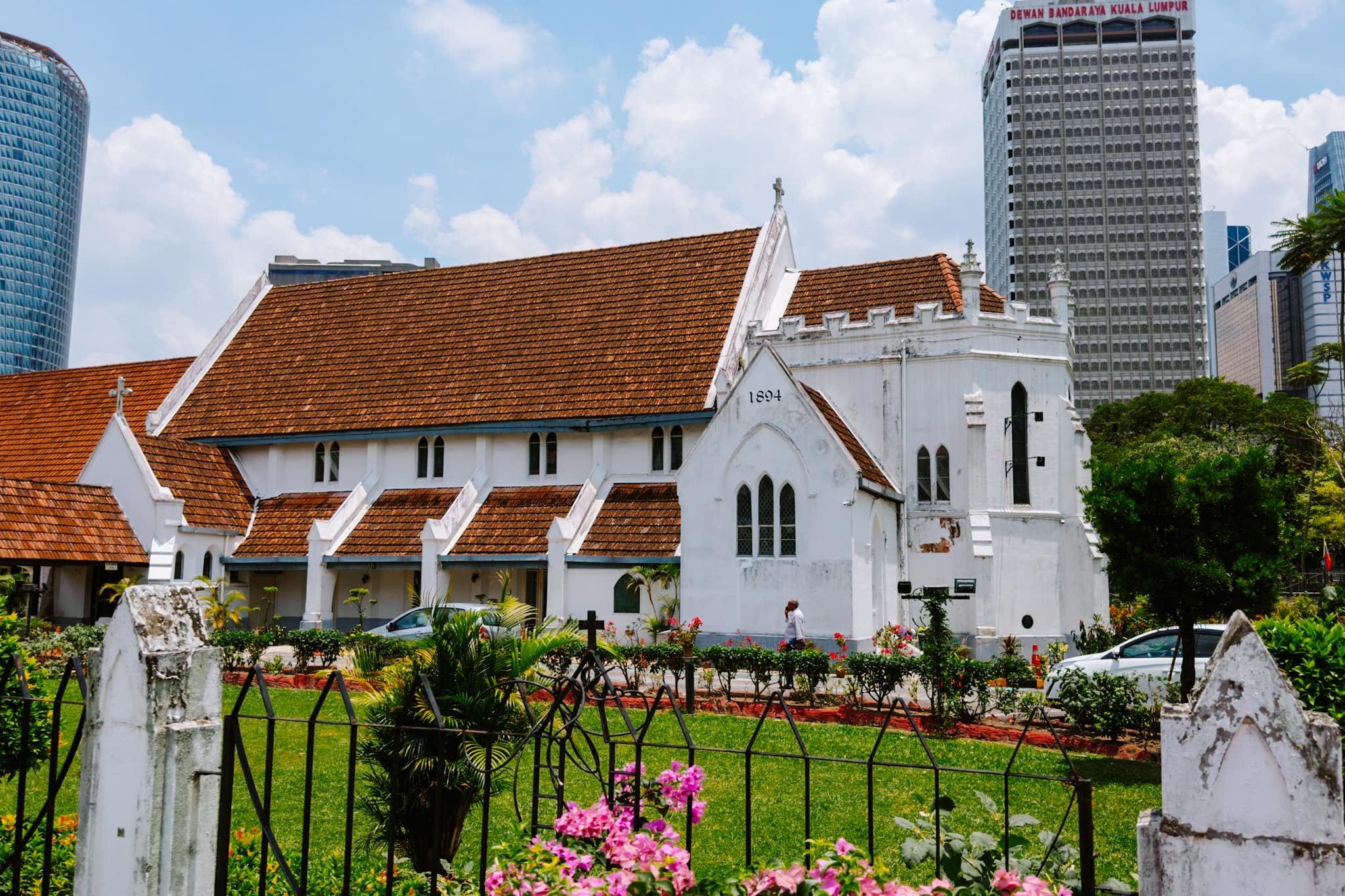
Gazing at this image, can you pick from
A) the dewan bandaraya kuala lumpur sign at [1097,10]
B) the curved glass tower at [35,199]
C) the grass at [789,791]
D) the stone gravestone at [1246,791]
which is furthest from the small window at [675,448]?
the curved glass tower at [35,199]

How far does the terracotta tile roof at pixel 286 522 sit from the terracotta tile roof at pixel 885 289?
14691 millimetres

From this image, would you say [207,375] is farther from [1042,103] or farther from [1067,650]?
[1042,103]

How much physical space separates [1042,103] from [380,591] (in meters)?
104

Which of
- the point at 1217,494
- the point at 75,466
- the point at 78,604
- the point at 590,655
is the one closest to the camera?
the point at 590,655

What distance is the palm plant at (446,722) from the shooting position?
6.97m

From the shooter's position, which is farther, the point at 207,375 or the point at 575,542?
the point at 207,375

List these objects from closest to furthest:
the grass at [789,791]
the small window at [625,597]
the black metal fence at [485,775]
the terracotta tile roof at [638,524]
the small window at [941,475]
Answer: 1. the black metal fence at [485,775]
2. the grass at [789,791]
3. the small window at [941,475]
4. the terracotta tile roof at [638,524]
5. the small window at [625,597]

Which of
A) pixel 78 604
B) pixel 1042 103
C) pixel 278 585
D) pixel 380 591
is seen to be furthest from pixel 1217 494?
pixel 1042 103

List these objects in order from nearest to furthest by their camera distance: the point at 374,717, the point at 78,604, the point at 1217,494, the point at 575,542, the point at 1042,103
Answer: the point at 374,717 < the point at 1217,494 < the point at 575,542 < the point at 78,604 < the point at 1042,103

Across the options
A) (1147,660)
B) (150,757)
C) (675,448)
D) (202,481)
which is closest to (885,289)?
(675,448)

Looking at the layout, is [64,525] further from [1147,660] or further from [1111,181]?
[1111,181]

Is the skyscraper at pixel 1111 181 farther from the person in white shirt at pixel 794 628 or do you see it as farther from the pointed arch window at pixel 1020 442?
the person in white shirt at pixel 794 628

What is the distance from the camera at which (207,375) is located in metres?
32.8

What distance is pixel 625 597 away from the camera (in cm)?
2447
